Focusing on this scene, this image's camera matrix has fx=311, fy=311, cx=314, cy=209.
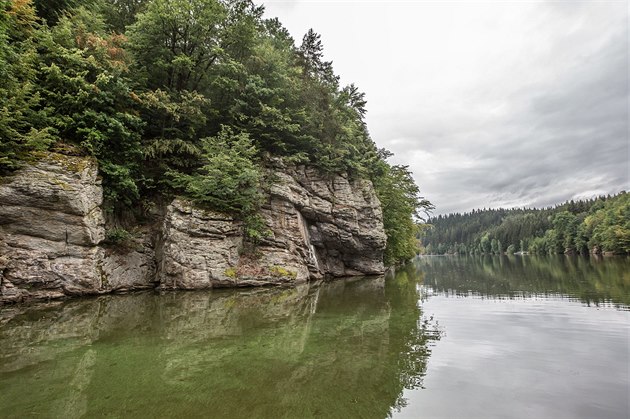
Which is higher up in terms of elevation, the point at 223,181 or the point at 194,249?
the point at 223,181

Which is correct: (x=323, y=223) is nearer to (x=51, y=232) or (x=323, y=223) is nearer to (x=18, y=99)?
(x=51, y=232)

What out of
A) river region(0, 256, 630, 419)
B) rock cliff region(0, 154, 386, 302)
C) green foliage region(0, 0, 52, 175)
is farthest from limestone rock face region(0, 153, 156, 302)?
river region(0, 256, 630, 419)

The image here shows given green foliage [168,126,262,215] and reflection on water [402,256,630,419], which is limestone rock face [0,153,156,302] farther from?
reflection on water [402,256,630,419]

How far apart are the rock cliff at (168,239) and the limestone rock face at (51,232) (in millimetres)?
29

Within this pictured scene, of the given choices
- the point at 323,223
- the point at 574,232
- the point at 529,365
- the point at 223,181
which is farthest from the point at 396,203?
the point at 574,232

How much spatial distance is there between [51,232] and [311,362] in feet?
37.7

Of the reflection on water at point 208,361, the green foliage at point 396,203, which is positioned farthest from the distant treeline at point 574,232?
the reflection on water at point 208,361

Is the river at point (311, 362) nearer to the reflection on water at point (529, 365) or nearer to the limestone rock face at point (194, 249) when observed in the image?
the reflection on water at point (529, 365)

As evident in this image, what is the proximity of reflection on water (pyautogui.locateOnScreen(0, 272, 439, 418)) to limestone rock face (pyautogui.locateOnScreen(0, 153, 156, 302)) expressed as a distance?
166cm

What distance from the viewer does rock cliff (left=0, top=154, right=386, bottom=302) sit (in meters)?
10.9

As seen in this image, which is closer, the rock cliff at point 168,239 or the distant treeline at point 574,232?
the rock cliff at point 168,239

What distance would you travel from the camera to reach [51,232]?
11.4 metres

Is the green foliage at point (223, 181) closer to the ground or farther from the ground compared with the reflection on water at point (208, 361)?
farther from the ground

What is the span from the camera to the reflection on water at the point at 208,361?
3826mm
